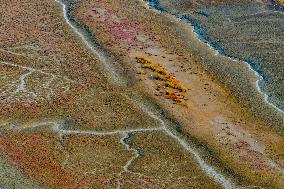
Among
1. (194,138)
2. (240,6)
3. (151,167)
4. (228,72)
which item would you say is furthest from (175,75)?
(240,6)

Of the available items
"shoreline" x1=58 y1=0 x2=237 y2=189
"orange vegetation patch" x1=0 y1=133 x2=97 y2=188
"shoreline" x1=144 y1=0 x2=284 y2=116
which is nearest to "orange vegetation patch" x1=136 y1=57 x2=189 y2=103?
"shoreline" x1=58 y1=0 x2=237 y2=189

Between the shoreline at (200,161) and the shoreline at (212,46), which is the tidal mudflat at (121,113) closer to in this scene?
the shoreline at (200,161)

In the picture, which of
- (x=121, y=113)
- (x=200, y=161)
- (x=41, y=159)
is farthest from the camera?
(x=121, y=113)

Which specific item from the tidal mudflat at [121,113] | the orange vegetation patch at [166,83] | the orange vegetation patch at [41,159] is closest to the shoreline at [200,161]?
the tidal mudflat at [121,113]

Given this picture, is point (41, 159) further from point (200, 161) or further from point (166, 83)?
point (166, 83)

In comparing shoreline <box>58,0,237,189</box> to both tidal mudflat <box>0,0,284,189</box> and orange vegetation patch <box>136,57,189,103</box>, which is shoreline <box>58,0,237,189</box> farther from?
orange vegetation patch <box>136,57,189,103</box>

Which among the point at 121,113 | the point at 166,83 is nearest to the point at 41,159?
the point at 121,113
